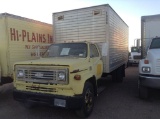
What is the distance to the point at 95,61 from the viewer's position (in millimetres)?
6164

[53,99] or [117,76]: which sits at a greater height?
[53,99]

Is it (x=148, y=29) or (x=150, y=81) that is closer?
(x=150, y=81)

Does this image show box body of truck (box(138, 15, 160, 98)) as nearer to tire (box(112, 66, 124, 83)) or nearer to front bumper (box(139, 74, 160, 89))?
front bumper (box(139, 74, 160, 89))

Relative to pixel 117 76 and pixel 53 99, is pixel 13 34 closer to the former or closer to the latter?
pixel 53 99

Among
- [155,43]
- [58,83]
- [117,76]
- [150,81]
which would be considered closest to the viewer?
[58,83]

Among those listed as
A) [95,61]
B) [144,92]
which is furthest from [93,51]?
[144,92]

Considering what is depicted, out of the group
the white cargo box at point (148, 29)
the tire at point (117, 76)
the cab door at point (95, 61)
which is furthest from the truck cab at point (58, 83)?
the tire at point (117, 76)

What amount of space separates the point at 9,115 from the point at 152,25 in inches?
259

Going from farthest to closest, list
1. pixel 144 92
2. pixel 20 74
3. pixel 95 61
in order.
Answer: pixel 144 92 < pixel 95 61 < pixel 20 74

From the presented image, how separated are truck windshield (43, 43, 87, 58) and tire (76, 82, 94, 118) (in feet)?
3.47

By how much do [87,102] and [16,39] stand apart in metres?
3.88

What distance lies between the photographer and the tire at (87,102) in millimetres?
4895

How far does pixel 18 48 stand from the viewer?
7.41 m

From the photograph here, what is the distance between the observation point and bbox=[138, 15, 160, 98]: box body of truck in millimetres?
6020
